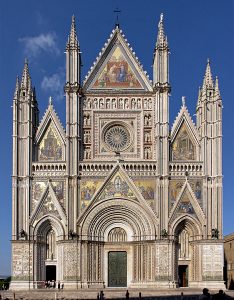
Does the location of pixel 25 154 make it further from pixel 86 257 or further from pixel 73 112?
pixel 86 257

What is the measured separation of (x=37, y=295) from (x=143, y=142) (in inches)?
506

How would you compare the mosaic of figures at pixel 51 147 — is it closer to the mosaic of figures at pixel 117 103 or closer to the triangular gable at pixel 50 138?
the triangular gable at pixel 50 138

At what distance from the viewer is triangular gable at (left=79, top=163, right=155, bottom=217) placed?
124 feet

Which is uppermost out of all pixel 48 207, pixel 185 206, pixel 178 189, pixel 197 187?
pixel 197 187

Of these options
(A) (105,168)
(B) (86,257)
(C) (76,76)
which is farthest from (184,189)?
(C) (76,76)

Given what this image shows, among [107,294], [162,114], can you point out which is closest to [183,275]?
[107,294]

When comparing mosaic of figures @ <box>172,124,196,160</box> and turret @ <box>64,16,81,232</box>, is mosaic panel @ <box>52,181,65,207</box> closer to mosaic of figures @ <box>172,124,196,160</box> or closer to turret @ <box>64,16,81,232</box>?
turret @ <box>64,16,81,232</box>

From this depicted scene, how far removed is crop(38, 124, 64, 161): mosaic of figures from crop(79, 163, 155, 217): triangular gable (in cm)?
368

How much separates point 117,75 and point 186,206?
10.6m

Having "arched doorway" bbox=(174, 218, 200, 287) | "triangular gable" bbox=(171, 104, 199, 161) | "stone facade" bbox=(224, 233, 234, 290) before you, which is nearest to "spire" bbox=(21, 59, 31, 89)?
"triangular gable" bbox=(171, 104, 199, 161)

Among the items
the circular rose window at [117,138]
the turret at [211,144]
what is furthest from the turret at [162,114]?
the turret at [211,144]

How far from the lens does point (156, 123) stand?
38.7m

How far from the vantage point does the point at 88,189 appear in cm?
3809

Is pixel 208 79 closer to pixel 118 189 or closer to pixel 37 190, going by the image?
pixel 118 189
